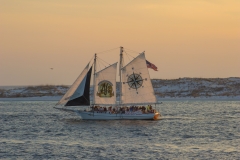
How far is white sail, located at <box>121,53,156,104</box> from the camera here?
250 ft

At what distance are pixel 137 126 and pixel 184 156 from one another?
953 inches

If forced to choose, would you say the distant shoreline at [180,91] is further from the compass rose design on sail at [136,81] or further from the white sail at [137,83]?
the compass rose design on sail at [136,81]

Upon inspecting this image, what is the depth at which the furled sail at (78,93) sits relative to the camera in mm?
77312

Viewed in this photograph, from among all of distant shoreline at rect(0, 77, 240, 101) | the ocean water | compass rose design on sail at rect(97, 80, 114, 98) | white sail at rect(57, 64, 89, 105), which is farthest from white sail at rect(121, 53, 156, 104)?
distant shoreline at rect(0, 77, 240, 101)

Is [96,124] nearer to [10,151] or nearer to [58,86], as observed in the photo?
[10,151]

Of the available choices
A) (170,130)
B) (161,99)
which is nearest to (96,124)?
(170,130)

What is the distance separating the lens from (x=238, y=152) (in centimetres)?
4766

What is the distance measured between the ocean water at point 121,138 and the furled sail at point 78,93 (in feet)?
8.43

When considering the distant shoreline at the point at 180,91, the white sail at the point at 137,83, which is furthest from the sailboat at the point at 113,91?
the distant shoreline at the point at 180,91

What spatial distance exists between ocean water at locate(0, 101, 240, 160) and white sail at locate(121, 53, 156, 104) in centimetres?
318

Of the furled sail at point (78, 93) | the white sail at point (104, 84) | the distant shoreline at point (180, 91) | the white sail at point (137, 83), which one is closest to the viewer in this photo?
the white sail at point (137, 83)

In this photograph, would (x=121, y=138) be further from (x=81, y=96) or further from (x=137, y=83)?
(x=81, y=96)

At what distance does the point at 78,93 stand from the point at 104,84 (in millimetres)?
3617

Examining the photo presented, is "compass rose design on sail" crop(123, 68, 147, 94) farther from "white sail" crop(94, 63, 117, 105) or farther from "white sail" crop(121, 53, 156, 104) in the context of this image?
"white sail" crop(94, 63, 117, 105)
